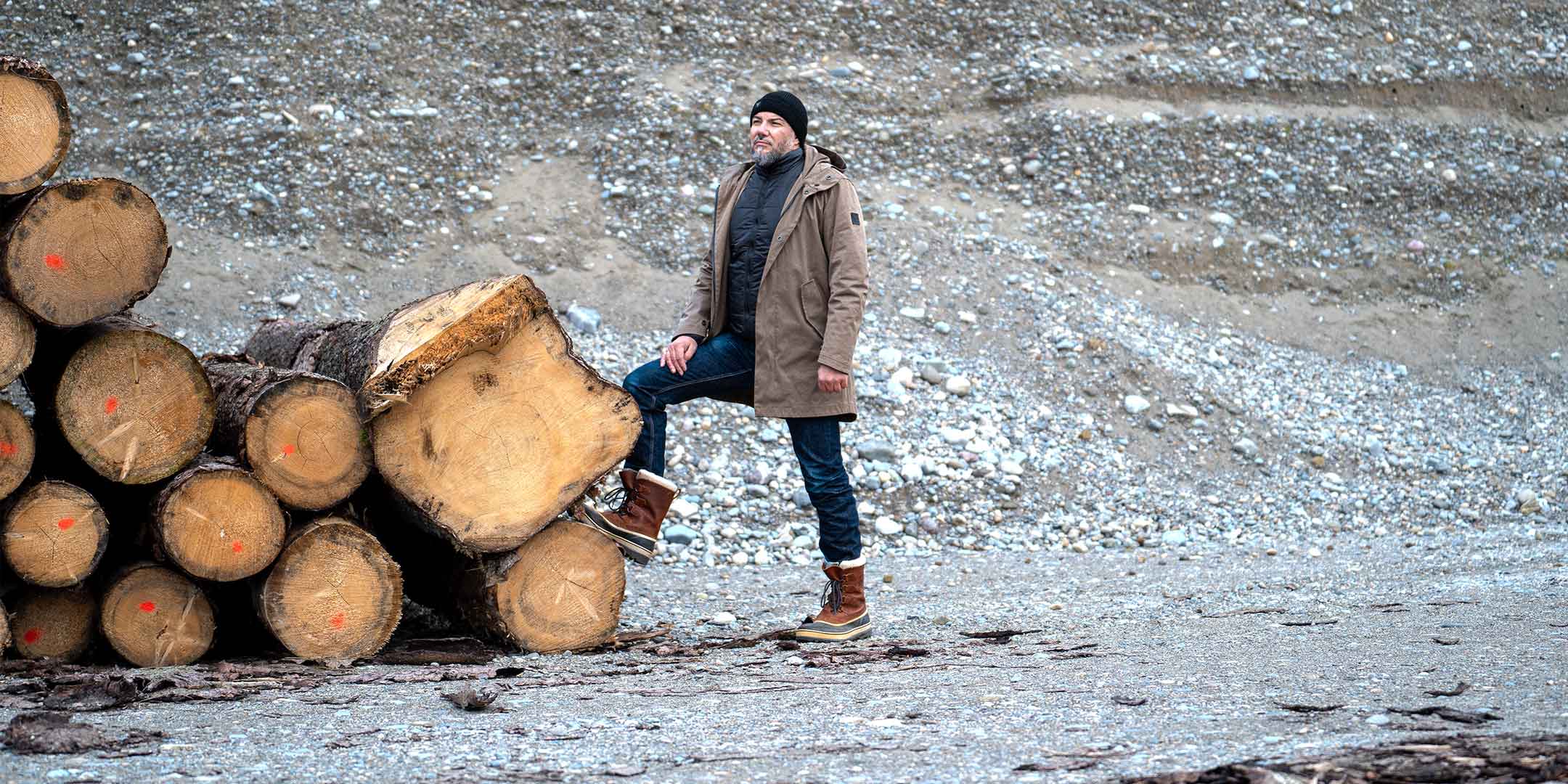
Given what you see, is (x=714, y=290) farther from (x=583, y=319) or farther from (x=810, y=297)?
(x=583, y=319)

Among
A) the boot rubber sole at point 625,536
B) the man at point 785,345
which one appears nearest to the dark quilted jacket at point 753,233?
the man at point 785,345

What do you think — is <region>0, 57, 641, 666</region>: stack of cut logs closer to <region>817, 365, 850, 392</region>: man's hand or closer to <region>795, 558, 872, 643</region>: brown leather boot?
<region>817, 365, 850, 392</region>: man's hand

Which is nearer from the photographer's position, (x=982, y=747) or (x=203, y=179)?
(x=982, y=747)

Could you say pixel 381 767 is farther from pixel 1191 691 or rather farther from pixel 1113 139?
pixel 1113 139

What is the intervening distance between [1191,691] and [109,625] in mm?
3401

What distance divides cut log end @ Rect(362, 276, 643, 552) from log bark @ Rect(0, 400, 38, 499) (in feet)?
3.37

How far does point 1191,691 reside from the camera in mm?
3676

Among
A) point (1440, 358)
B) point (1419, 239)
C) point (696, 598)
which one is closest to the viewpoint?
point (696, 598)

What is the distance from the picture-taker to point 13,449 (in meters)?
3.97

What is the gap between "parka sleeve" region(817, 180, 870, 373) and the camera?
15.9 feet

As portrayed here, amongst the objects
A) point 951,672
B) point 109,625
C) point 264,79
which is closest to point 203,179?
point 264,79

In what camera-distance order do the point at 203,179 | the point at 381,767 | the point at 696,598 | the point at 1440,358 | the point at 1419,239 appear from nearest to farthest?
the point at 381,767 < the point at 696,598 < the point at 203,179 < the point at 1440,358 < the point at 1419,239

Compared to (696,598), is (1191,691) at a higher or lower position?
higher

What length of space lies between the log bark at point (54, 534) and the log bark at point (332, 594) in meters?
0.53
